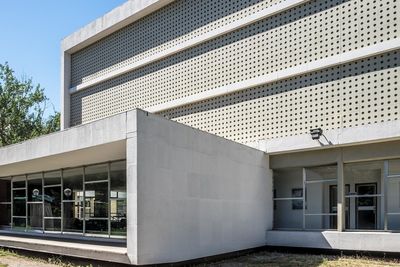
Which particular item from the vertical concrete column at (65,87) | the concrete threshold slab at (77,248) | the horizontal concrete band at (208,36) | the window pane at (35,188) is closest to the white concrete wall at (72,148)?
the window pane at (35,188)

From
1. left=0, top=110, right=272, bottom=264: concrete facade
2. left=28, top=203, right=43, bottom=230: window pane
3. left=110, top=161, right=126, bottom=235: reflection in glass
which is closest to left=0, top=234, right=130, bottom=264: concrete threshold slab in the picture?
left=0, top=110, right=272, bottom=264: concrete facade

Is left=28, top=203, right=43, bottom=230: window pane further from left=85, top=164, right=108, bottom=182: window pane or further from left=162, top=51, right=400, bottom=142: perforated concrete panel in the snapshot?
left=162, top=51, right=400, bottom=142: perforated concrete panel

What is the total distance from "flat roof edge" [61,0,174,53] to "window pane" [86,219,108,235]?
11.3 m

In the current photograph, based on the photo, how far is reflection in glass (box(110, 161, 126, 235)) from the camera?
13.1m

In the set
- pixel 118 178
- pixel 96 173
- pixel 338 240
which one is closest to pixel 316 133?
pixel 338 240

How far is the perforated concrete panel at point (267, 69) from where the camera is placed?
13797mm

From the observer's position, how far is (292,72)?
50.9ft

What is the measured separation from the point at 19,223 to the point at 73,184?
17.2ft

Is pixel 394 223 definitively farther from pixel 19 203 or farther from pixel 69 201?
pixel 19 203

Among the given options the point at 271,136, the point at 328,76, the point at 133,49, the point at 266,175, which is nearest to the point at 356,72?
the point at 328,76

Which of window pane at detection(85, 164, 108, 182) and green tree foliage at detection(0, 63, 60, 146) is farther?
green tree foliage at detection(0, 63, 60, 146)

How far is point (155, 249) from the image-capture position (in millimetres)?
10477

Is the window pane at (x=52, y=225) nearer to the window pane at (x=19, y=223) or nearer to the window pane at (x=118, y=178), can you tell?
the window pane at (x=19, y=223)

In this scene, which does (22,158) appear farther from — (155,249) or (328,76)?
(328,76)
